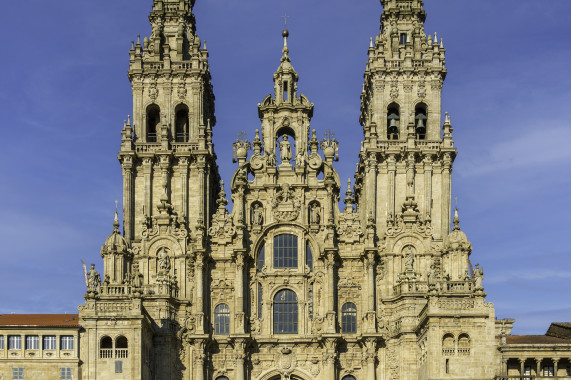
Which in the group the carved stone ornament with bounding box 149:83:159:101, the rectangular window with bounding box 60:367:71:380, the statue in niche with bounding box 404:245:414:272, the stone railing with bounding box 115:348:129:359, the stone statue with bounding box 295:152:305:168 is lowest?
the rectangular window with bounding box 60:367:71:380

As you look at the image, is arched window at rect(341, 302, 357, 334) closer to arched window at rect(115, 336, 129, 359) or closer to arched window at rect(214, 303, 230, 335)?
arched window at rect(214, 303, 230, 335)

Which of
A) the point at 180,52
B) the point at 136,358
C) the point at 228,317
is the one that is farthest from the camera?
the point at 180,52

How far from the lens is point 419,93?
85062mm

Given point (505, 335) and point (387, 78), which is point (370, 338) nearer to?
point (505, 335)

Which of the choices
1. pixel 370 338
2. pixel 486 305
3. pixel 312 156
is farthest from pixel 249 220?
pixel 486 305

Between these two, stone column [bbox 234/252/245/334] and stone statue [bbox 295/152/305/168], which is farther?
stone statue [bbox 295/152/305/168]

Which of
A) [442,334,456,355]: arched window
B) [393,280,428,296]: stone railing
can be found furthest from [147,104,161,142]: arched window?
[442,334,456,355]: arched window

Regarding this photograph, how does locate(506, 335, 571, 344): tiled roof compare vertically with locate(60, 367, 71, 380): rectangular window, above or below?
above

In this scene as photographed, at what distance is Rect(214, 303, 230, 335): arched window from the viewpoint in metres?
81.1

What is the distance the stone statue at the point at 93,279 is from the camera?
7350 cm

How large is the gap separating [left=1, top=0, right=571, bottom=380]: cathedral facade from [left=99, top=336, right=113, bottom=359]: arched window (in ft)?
12.2

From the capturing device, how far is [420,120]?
8506 cm

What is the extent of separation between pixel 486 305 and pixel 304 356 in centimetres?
1627

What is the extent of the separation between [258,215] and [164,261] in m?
8.40
